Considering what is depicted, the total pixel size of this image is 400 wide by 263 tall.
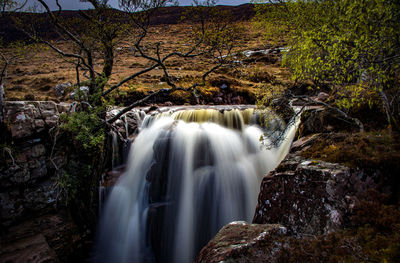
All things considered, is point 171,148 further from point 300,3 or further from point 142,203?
point 300,3

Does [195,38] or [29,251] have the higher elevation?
[195,38]

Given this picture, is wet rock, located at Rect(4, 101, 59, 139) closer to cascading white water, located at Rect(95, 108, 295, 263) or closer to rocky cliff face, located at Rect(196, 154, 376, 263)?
cascading white water, located at Rect(95, 108, 295, 263)

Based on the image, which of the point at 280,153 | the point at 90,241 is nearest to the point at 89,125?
the point at 90,241

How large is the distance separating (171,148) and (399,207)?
25.4 ft

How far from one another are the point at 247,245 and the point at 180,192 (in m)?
6.05

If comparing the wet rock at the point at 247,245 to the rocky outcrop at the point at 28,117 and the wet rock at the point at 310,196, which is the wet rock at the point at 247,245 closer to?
the wet rock at the point at 310,196

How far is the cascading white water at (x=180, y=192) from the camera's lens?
7.11 m

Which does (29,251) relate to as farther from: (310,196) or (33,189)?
(310,196)

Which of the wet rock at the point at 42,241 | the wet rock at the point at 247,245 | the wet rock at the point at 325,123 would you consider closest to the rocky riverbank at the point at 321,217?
the wet rock at the point at 247,245

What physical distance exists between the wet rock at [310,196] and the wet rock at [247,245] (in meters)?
0.52

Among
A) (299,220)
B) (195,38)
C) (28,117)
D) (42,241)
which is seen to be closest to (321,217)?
(299,220)

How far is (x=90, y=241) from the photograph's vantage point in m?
7.43

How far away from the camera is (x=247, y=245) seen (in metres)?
2.14

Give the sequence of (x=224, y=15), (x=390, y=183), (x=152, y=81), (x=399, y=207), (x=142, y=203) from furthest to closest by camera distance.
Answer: (x=152, y=81), (x=224, y=15), (x=142, y=203), (x=390, y=183), (x=399, y=207)
